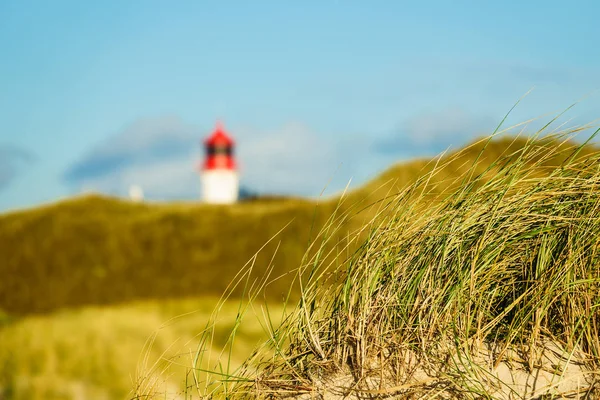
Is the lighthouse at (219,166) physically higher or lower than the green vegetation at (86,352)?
higher

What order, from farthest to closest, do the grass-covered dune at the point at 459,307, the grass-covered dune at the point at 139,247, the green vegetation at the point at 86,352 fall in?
the grass-covered dune at the point at 139,247, the green vegetation at the point at 86,352, the grass-covered dune at the point at 459,307

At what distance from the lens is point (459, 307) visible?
162 centimetres

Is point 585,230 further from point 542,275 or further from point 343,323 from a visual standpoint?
point 343,323

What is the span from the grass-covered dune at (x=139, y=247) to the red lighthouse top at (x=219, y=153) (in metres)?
18.7

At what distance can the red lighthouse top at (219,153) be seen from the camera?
2903cm

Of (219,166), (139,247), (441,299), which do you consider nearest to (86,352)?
(139,247)

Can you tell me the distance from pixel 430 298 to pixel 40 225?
31.2 ft

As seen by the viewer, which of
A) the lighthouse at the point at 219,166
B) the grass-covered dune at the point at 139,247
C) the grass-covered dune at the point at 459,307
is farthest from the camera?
the lighthouse at the point at 219,166

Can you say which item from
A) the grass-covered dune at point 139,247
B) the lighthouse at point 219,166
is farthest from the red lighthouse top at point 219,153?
the grass-covered dune at point 139,247

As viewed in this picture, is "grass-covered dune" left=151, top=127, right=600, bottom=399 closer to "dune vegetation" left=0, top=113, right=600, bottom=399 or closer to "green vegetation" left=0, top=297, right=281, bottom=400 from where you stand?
"dune vegetation" left=0, top=113, right=600, bottom=399

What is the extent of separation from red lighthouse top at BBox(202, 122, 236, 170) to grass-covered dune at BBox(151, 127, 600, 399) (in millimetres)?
27499

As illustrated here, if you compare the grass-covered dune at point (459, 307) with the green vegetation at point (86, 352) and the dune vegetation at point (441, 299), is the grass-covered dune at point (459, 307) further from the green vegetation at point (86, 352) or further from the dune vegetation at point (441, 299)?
the green vegetation at point (86, 352)

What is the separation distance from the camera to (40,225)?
10172 mm

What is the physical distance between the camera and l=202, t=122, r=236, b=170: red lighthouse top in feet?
95.2
